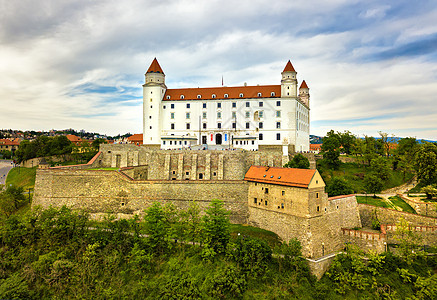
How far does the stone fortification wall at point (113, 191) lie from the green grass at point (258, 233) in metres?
5.31

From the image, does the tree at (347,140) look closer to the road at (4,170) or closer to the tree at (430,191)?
the tree at (430,191)

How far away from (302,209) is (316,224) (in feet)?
7.97

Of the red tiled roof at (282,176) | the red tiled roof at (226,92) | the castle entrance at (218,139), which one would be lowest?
the red tiled roof at (282,176)

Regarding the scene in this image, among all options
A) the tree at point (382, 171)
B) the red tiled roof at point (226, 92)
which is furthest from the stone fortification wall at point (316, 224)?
the red tiled roof at point (226, 92)

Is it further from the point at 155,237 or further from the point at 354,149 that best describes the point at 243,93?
the point at 155,237

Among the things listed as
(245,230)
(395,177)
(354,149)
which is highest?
(354,149)

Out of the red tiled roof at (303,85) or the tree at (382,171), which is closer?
the tree at (382,171)

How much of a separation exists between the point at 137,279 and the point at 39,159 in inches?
1950

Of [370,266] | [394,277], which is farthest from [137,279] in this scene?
[394,277]

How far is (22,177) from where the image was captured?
59500mm

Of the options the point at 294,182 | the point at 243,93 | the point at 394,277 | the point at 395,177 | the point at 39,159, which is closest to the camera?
the point at 394,277

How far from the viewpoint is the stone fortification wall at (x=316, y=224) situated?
3031cm

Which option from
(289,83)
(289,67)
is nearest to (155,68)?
(289,67)

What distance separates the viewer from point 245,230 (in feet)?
113
